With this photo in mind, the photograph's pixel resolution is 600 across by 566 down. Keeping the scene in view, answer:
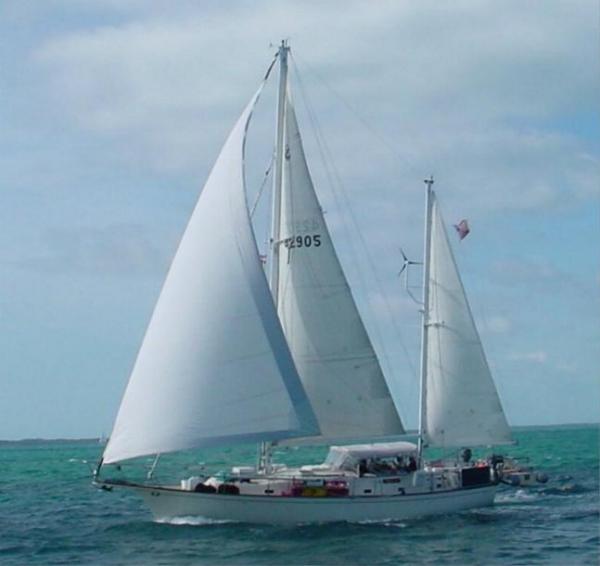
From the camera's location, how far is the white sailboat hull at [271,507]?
32.8 meters

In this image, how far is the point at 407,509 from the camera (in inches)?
1382

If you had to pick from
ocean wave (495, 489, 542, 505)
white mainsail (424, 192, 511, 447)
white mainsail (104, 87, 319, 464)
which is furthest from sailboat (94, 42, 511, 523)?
ocean wave (495, 489, 542, 505)

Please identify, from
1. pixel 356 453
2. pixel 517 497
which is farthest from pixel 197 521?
pixel 517 497

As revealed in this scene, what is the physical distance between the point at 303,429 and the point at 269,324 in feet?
9.48

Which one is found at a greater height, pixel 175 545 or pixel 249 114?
pixel 249 114

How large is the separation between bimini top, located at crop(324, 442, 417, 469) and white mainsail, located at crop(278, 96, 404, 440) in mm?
523

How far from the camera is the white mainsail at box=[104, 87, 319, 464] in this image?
3092 centimetres

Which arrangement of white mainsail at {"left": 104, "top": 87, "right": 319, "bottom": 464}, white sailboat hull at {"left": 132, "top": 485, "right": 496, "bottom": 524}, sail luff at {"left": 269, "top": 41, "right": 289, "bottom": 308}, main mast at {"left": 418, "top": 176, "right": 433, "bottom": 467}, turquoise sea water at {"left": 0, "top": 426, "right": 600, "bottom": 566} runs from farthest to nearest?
main mast at {"left": 418, "top": 176, "right": 433, "bottom": 467}
sail luff at {"left": 269, "top": 41, "right": 289, "bottom": 308}
white sailboat hull at {"left": 132, "top": 485, "right": 496, "bottom": 524}
white mainsail at {"left": 104, "top": 87, "right": 319, "bottom": 464}
turquoise sea water at {"left": 0, "top": 426, "right": 600, "bottom": 566}

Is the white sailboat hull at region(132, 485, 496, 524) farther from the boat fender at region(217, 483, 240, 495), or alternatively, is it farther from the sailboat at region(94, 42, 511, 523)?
the boat fender at region(217, 483, 240, 495)

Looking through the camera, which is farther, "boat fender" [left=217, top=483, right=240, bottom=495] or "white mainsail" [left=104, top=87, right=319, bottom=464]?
"boat fender" [left=217, top=483, right=240, bottom=495]

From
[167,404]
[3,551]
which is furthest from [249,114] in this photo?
[3,551]

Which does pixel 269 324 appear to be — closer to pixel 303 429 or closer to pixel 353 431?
pixel 303 429

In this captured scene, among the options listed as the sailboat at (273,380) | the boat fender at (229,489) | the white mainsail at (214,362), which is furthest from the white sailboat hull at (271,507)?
the white mainsail at (214,362)

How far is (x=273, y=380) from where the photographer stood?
3142 centimetres
